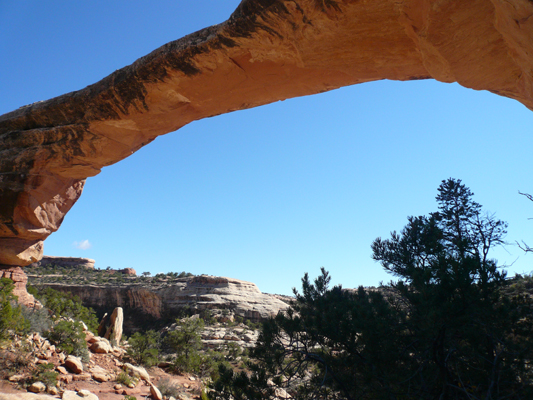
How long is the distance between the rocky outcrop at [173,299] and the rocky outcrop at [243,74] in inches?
826

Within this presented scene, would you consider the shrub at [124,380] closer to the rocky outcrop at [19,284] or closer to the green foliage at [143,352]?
the green foliage at [143,352]

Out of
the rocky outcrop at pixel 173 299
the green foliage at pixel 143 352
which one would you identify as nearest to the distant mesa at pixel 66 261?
the rocky outcrop at pixel 173 299

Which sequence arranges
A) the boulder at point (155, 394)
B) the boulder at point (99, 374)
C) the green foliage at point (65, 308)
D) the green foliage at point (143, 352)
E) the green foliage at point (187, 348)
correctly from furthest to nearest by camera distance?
the green foliage at point (187, 348), the green foliage at point (143, 352), the green foliage at point (65, 308), the boulder at point (155, 394), the boulder at point (99, 374)

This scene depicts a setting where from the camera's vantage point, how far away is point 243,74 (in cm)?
492

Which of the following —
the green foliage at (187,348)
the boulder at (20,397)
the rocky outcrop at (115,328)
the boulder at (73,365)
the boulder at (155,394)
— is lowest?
the rocky outcrop at (115,328)

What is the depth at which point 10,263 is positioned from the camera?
8484 millimetres

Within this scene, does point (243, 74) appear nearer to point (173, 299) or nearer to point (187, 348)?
point (187, 348)

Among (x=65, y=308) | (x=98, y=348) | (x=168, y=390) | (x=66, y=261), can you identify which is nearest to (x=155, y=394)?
(x=168, y=390)

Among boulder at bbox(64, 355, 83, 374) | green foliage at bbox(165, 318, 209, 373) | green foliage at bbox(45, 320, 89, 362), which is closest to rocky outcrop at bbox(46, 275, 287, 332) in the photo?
green foliage at bbox(165, 318, 209, 373)

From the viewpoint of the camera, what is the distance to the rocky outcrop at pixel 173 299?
27.8m

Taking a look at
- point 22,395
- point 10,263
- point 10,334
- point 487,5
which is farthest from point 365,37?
point 10,263

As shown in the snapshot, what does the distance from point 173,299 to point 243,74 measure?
28523 mm

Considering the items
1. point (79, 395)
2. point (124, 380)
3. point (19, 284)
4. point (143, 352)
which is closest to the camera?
point (79, 395)

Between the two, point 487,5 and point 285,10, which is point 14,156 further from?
point 487,5
